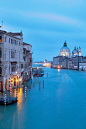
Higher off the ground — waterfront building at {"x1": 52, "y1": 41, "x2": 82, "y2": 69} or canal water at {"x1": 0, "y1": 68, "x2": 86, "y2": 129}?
waterfront building at {"x1": 52, "y1": 41, "x2": 82, "y2": 69}

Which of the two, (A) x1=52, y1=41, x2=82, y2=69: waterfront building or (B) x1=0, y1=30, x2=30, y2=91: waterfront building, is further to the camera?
(A) x1=52, y1=41, x2=82, y2=69: waterfront building

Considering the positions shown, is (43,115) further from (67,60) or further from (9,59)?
(67,60)

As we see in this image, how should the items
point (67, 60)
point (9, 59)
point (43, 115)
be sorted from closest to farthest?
1. point (43, 115)
2. point (9, 59)
3. point (67, 60)

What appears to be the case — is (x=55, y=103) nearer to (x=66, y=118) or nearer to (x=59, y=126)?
(x=66, y=118)

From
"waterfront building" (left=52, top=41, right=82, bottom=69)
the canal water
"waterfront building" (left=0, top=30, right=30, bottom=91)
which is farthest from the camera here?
"waterfront building" (left=52, top=41, right=82, bottom=69)

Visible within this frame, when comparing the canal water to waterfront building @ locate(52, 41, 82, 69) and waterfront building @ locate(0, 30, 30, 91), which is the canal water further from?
waterfront building @ locate(52, 41, 82, 69)

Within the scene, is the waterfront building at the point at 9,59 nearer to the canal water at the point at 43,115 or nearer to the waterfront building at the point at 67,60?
the canal water at the point at 43,115

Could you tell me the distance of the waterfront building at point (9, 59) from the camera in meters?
16.7

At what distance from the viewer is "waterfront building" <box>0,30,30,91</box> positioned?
16688 mm

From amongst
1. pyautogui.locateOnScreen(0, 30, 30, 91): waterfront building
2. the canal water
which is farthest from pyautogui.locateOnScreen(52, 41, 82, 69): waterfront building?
the canal water

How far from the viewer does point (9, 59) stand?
18.0 meters

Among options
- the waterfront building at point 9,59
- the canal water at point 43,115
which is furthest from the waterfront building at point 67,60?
the canal water at point 43,115

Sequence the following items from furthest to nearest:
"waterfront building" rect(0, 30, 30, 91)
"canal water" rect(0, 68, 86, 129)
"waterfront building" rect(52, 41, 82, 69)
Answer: "waterfront building" rect(52, 41, 82, 69) < "waterfront building" rect(0, 30, 30, 91) < "canal water" rect(0, 68, 86, 129)

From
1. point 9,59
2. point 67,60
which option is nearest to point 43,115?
point 9,59
